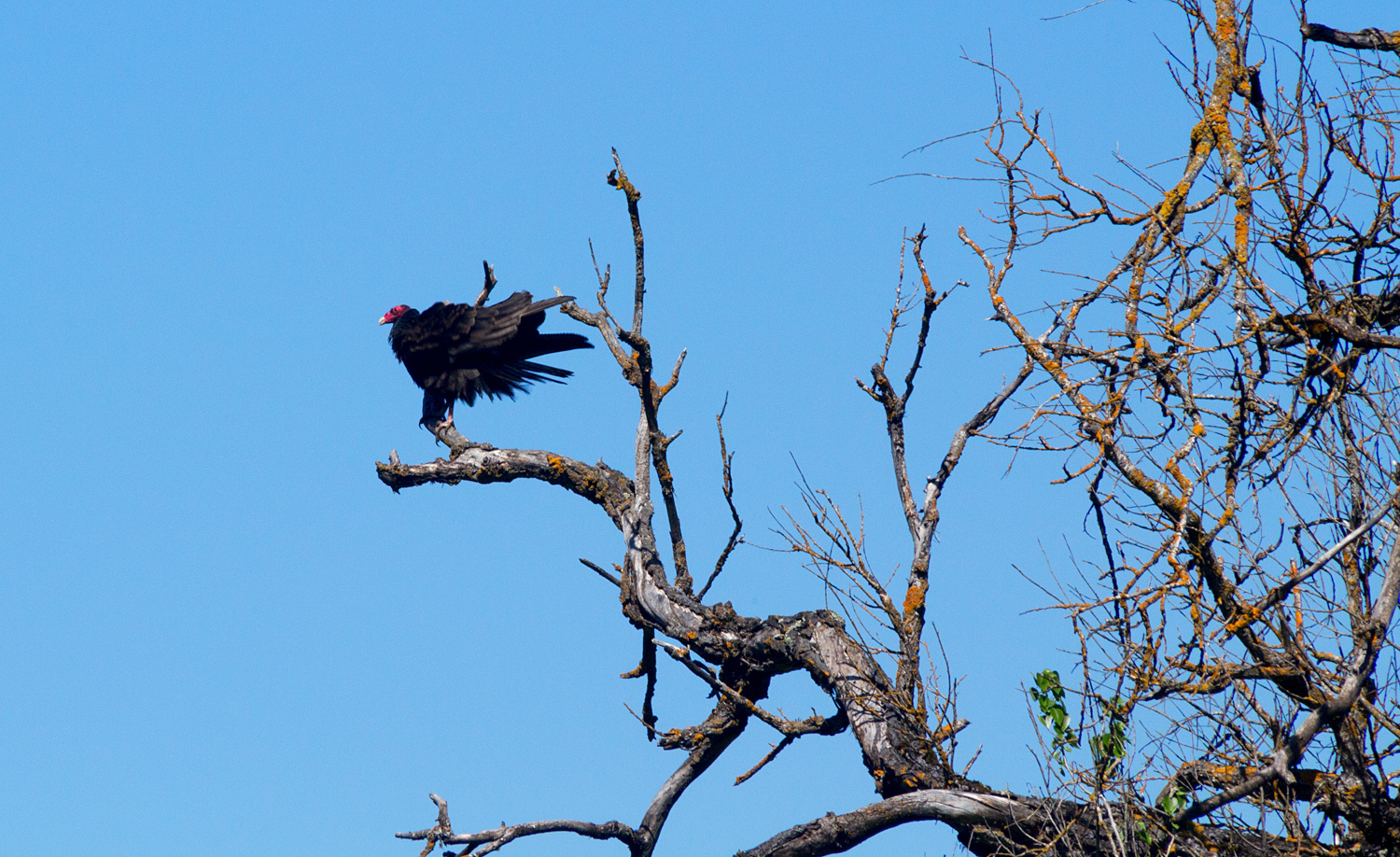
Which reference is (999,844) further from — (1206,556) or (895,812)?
(1206,556)

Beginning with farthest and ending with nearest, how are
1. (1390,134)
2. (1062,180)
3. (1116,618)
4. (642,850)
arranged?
(642,850) → (1062,180) → (1390,134) → (1116,618)

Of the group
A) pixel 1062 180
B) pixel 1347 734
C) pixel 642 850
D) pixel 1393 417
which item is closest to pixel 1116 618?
pixel 1347 734

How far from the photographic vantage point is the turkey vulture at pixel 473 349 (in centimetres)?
617

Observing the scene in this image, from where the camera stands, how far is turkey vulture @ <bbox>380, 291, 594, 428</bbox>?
617cm

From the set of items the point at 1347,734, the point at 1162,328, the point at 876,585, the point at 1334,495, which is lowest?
the point at 1347,734

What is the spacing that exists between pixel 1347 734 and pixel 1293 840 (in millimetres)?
300

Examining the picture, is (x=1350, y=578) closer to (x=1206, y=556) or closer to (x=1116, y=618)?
(x=1206, y=556)

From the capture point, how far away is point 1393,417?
10.2 feet

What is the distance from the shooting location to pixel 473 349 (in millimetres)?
6348

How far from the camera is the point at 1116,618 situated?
9.27 feet

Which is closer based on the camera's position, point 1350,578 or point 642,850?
point 1350,578

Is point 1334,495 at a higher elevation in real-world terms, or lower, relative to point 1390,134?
lower

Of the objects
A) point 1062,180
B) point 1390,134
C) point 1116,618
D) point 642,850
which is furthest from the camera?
point 642,850

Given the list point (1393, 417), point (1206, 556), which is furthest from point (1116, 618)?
point (1393, 417)
